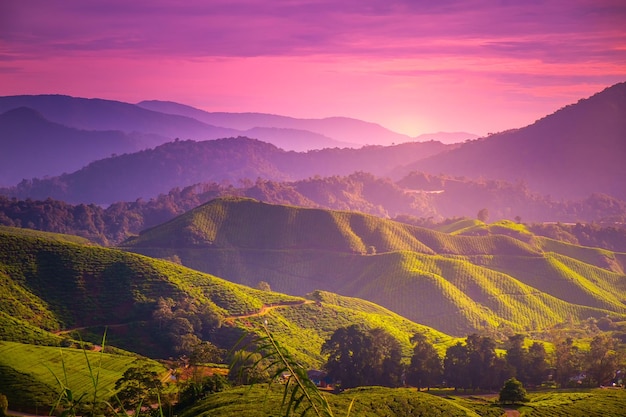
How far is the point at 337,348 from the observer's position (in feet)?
237

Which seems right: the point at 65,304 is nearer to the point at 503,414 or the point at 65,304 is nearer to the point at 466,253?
the point at 503,414

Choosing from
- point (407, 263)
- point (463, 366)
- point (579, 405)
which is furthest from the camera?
point (407, 263)

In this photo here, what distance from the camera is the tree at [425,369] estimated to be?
222 feet

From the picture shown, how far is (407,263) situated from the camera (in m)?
144

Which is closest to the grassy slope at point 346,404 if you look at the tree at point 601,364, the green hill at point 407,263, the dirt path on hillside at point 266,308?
the tree at point 601,364

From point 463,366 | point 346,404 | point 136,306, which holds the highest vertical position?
point 346,404

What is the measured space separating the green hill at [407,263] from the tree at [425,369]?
170 feet

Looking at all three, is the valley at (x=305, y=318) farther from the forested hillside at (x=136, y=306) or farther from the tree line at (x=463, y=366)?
the forested hillside at (x=136, y=306)

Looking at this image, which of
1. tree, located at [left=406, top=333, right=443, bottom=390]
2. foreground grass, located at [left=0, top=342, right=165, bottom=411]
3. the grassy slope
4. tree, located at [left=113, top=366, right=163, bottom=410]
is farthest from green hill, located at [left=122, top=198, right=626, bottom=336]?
tree, located at [left=113, top=366, right=163, bottom=410]

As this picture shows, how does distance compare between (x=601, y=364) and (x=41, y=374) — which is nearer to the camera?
(x=41, y=374)

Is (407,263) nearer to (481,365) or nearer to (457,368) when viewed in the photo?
(457,368)

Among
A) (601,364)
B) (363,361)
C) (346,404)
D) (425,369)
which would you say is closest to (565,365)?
(601,364)

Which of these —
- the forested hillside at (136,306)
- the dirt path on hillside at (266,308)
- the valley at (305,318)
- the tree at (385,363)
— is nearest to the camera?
the valley at (305,318)

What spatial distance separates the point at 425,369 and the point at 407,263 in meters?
77.0
